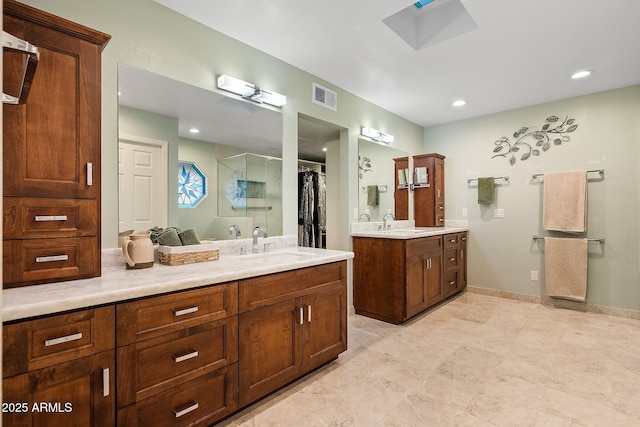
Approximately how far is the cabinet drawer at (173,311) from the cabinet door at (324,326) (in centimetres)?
58

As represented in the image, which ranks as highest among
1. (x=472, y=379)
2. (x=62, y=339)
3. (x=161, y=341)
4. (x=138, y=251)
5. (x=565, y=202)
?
(x=565, y=202)

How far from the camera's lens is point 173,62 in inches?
84.0

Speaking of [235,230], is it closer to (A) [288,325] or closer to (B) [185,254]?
(B) [185,254]

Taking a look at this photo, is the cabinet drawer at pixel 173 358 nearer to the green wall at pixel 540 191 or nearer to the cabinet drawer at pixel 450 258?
the cabinet drawer at pixel 450 258

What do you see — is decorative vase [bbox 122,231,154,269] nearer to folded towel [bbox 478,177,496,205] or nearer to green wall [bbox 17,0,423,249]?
green wall [bbox 17,0,423,249]

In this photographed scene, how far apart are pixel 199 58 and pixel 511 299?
428 centimetres

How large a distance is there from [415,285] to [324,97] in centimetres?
205

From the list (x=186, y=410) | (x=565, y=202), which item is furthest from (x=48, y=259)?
(x=565, y=202)

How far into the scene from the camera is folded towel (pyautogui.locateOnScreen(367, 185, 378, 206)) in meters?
3.85

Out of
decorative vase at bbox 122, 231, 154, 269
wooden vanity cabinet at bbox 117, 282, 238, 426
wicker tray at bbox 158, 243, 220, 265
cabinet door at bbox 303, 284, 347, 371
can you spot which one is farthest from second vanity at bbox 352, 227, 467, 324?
decorative vase at bbox 122, 231, 154, 269

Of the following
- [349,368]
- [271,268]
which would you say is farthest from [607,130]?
[271,268]

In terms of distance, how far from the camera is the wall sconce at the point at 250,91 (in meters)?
2.37

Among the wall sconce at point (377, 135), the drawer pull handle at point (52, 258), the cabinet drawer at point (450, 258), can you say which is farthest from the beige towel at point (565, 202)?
the drawer pull handle at point (52, 258)

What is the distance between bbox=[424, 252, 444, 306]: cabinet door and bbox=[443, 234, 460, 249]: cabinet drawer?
215mm
